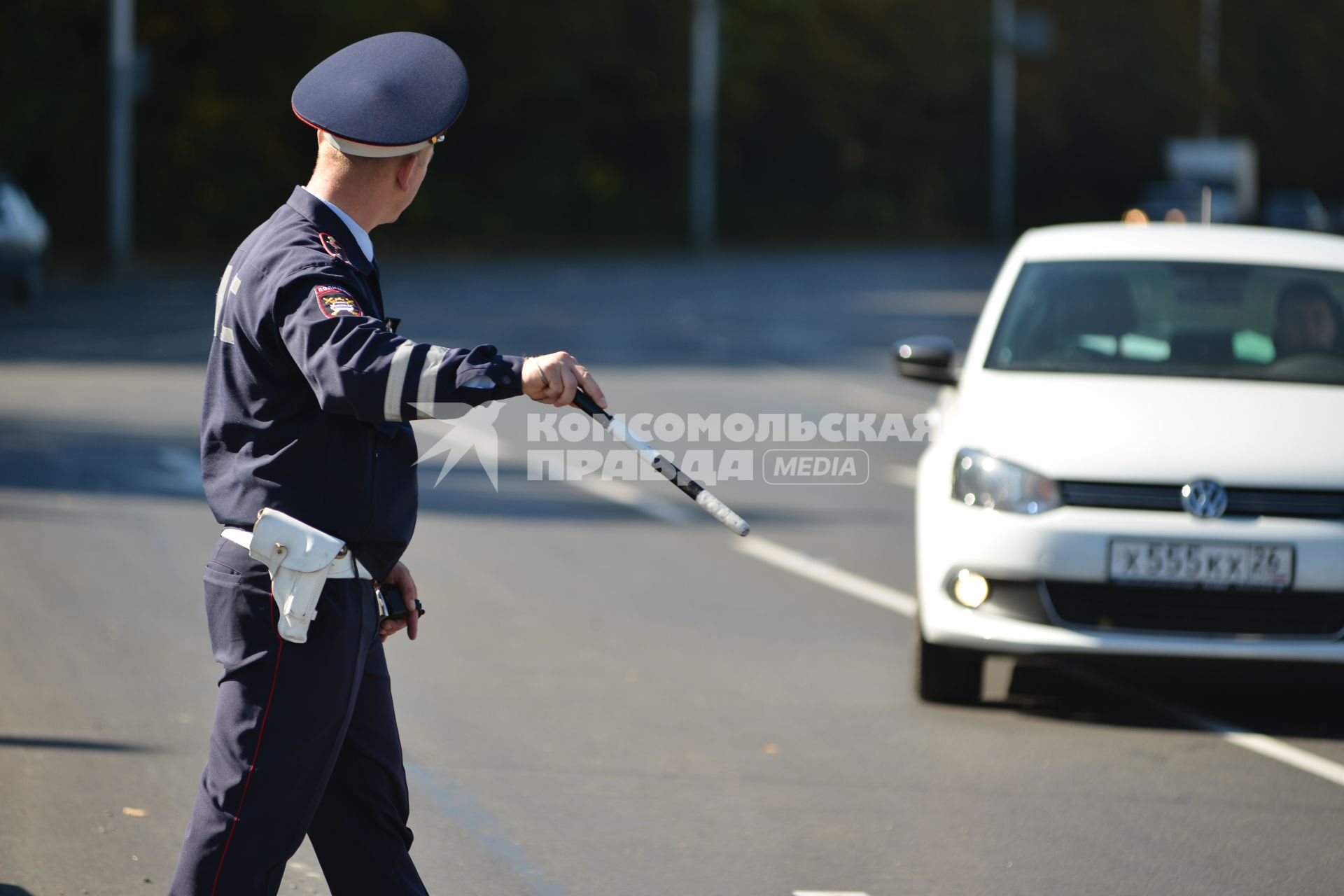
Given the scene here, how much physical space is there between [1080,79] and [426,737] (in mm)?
73809

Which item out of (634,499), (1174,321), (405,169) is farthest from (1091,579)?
(634,499)

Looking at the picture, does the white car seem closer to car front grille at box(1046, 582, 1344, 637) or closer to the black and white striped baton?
car front grille at box(1046, 582, 1344, 637)

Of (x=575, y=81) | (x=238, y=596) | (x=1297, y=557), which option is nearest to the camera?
(x=238, y=596)

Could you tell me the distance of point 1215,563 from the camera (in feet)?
21.9

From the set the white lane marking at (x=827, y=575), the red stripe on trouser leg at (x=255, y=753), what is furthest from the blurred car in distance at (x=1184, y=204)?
the red stripe on trouser leg at (x=255, y=753)

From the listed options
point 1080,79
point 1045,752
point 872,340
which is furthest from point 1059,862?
point 1080,79

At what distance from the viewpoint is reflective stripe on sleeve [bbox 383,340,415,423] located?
135 inches

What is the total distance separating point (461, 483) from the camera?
42.1 ft

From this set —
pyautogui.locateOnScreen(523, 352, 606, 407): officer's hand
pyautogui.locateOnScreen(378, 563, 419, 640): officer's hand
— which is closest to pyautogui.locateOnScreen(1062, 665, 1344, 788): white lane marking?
pyautogui.locateOnScreen(378, 563, 419, 640): officer's hand

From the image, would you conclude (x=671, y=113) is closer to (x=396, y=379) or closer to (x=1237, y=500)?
(x=1237, y=500)

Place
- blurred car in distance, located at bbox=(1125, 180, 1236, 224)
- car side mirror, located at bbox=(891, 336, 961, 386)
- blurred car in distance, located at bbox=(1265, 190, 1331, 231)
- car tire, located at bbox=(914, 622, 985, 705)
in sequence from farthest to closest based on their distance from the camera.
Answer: blurred car in distance, located at bbox=(1265, 190, 1331, 231)
blurred car in distance, located at bbox=(1125, 180, 1236, 224)
car side mirror, located at bbox=(891, 336, 961, 386)
car tire, located at bbox=(914, 622, 985, 705)

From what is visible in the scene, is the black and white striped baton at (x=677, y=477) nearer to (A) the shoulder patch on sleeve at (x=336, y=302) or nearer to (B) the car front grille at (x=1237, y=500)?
(A) the shoulder patch on sleeve at (x=336, y=302)

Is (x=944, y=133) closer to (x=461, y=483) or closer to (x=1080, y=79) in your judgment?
(x=1080, y=79)

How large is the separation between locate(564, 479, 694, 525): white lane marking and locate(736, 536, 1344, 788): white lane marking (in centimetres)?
85
